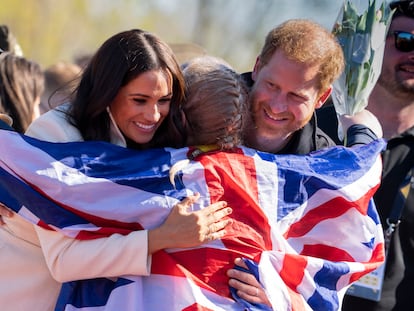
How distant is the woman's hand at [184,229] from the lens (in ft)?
9.92

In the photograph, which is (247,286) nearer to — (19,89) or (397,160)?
(397,160)

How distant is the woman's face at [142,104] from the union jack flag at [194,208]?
0.13 metres

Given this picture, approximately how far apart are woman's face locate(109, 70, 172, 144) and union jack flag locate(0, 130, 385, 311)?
0.13 metres

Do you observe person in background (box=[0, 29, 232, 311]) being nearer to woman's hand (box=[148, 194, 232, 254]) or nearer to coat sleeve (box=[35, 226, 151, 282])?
woman's hand (box=[148, 194, 232, 254])

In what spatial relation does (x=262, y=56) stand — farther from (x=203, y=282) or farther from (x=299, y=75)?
(x=203, y=282)

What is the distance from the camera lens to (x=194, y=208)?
312cm

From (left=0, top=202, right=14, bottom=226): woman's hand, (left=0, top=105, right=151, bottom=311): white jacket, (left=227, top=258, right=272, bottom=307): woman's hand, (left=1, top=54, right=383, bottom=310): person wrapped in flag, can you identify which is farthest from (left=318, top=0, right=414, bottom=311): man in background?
(left=0, top=202, right=14, bottom=226): woman's hand

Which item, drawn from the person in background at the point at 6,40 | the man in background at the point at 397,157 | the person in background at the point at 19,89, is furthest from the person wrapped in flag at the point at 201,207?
the person in background at the point at 6,40

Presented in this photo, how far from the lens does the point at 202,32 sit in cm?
1928

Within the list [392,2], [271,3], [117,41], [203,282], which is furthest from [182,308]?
[271,3]

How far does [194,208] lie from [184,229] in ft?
0.38

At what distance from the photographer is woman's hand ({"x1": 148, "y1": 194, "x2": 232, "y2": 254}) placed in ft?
9.92

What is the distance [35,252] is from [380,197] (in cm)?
177

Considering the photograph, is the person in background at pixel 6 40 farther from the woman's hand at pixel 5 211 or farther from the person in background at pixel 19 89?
the woman's hand at pixel 5 211
